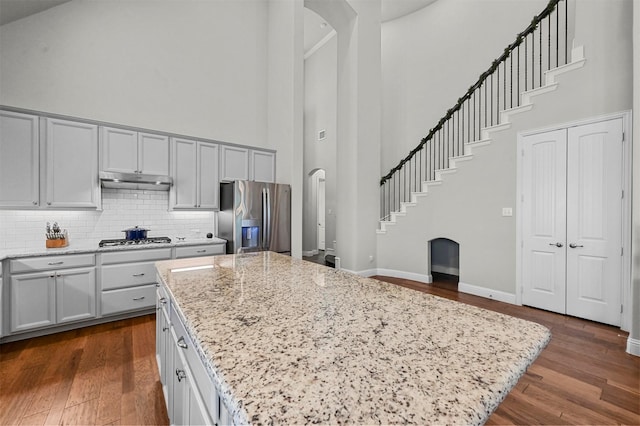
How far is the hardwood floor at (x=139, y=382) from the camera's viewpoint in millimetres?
1863

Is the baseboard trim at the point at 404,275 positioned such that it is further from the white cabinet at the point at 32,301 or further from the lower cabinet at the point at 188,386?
the white cabinet at the point at 32,301

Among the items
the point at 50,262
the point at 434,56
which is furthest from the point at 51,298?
the point at 434,56

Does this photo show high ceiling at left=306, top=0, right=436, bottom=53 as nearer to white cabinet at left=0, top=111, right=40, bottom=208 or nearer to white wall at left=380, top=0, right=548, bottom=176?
white wall at left=380, top=0, right=548, bottom=176

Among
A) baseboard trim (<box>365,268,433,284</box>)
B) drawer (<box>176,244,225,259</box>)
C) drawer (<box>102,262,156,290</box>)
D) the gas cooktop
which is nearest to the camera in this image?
drawer (<box>102,262,156,290</box>)

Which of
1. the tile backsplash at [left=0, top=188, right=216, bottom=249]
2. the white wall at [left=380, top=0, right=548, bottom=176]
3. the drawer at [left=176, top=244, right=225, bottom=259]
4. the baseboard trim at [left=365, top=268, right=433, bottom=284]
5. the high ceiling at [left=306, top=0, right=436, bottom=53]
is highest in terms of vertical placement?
the high ceiling at [left=306, top=0, right=436, bottom=53]

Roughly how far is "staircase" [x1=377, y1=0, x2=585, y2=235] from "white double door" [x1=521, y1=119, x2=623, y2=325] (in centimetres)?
71

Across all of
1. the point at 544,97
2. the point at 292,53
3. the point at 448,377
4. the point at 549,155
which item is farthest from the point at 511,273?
the point at 292,53

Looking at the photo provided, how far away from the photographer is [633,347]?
2.58 m

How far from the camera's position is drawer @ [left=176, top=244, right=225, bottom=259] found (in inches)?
149

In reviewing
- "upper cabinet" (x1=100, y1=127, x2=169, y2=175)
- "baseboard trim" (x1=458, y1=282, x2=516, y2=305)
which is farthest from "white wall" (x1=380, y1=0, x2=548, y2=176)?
"upper cabinet" (x1=100, y1=127, x2=169, y2=175)

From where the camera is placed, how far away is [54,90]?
3422 mm

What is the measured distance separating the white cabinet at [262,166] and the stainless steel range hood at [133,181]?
1331 mm

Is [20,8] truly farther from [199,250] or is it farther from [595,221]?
[595,221]

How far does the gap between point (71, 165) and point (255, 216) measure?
7.36 feet
